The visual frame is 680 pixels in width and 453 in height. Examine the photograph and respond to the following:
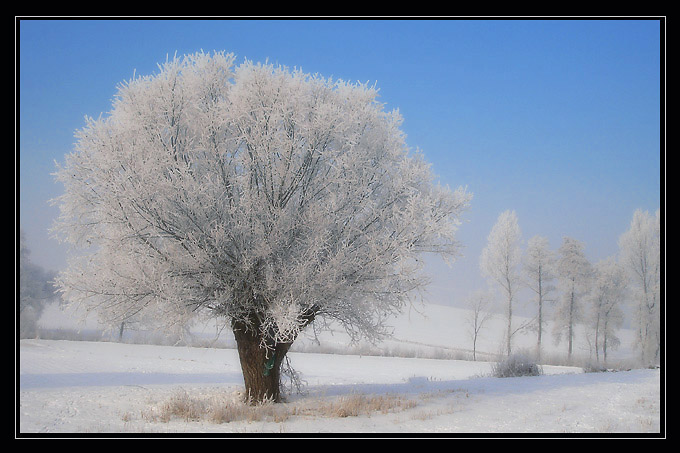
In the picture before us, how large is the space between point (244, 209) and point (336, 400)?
4.84 metres

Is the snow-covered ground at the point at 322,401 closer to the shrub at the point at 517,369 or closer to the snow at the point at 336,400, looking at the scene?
the snow at the point at 336,400

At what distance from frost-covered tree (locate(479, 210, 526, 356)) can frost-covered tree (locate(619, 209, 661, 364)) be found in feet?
20.5

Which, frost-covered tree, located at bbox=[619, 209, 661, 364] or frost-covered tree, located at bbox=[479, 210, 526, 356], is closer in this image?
frost-covered tree, located at bbox=[619, 209, 661, 364]

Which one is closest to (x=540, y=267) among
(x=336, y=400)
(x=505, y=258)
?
(x=505, y=258)

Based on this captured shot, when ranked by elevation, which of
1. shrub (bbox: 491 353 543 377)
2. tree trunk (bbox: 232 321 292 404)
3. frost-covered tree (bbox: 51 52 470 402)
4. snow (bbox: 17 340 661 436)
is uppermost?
frost-covered tree (bbox: 51 52 470 402)

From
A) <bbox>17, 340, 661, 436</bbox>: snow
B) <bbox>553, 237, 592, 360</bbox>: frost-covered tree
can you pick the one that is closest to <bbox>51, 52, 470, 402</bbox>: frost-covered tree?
<bbox>17, 340, 661, 436</bbox>: snow

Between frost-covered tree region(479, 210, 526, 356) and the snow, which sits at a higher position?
frost-covered tree region(479, 210, 526, 356)

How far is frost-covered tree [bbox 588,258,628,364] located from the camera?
1226 inches

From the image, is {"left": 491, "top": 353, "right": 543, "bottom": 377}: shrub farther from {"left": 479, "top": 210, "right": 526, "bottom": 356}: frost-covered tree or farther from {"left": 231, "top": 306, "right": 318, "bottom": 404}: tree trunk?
{"left": 479, "top": 210, "right": 526, "bottom": 356}: frost-covered tree

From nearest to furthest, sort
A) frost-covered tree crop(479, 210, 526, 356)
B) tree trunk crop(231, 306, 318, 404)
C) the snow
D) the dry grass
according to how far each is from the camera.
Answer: the snow < the dry grass < tree trunk crop(231, 306, 318, 404) < frost-covered tree crop(479, 210, 526, 356)

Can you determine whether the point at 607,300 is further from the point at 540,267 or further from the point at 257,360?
the point at 257,360

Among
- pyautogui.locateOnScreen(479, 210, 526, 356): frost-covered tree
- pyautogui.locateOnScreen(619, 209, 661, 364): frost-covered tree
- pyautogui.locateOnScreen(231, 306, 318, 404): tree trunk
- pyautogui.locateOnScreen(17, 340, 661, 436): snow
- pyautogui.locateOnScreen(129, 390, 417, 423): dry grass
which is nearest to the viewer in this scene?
pyautogui.locateOnScreen(17, 340, 661, 436): snow
